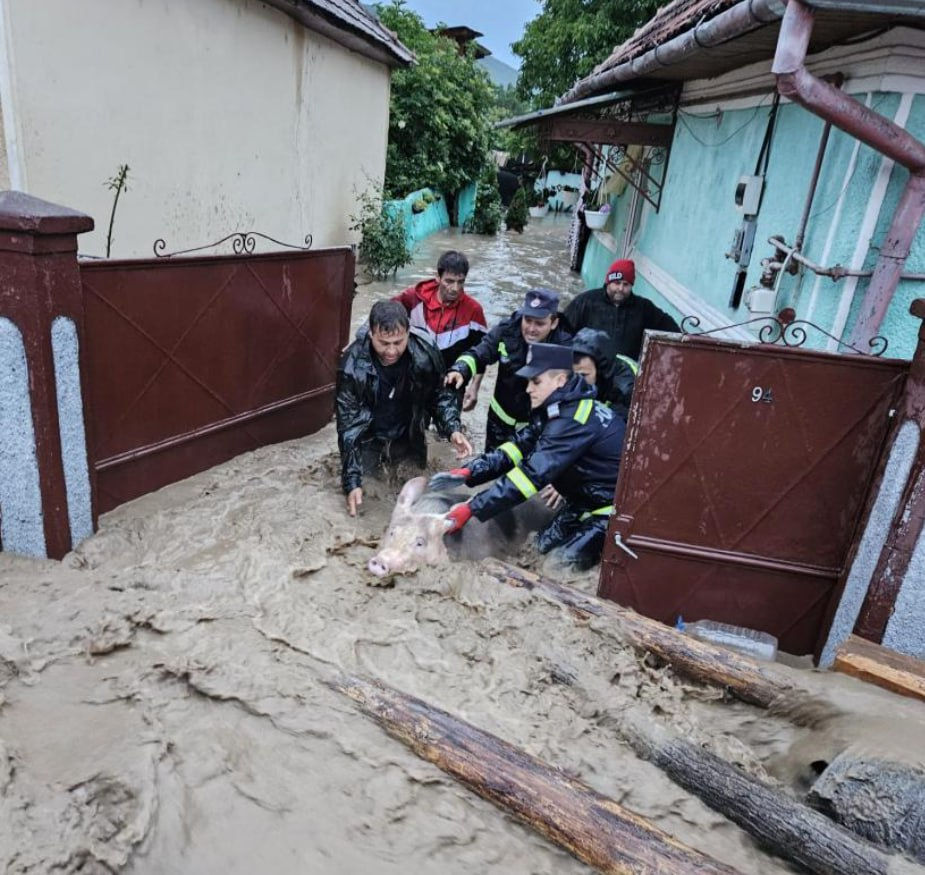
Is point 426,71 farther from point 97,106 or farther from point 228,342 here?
point 228,342

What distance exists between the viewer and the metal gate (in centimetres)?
351

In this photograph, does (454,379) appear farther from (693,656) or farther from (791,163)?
(791,163)

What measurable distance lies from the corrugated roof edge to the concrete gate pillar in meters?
6.61

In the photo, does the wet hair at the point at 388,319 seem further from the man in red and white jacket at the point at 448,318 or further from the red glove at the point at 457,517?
the red glove at the point at 457,517

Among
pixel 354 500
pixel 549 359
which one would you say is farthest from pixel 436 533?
pixel 549 359

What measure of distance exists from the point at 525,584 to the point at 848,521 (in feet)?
5.55

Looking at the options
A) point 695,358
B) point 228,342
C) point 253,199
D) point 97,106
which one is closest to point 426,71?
point 253,199

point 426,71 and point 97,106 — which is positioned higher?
point 426,71

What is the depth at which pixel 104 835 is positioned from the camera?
2119mm

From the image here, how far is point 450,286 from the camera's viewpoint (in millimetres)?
5410

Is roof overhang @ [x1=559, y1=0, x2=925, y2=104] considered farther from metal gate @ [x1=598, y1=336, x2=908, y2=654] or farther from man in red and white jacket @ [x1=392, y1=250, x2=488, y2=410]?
man in red and white jacket @ [x1=392, y1=250, x2=488, y2=410]

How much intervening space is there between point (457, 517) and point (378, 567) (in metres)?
0.52

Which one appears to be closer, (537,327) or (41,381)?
(41,381)

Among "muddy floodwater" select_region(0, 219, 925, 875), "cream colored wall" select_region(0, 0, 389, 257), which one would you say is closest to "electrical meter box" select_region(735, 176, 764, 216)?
"muddy floodwater" select_region(0, 219, 925, 875)
